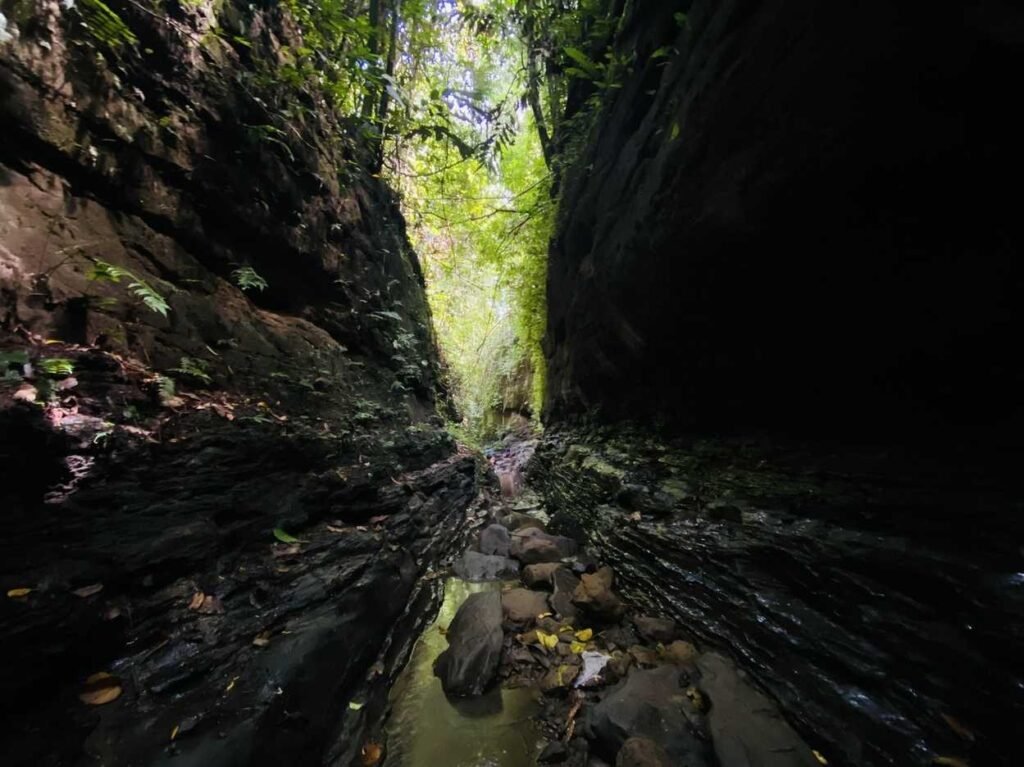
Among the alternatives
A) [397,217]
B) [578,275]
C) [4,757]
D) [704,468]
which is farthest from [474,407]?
A: [4,757]

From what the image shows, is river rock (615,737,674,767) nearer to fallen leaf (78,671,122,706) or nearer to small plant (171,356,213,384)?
fallen leaf (78,671,122,706)

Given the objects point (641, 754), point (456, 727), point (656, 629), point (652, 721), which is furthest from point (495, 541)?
Result: point (641, 754)

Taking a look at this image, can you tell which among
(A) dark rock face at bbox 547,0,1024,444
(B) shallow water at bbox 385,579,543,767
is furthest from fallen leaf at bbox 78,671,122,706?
(A) dark rock face at bbox 547,0,1024,444

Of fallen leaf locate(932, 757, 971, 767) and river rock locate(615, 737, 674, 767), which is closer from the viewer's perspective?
fallen leaf locate(932, 757, 971, 767)

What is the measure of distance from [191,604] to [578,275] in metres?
6.64

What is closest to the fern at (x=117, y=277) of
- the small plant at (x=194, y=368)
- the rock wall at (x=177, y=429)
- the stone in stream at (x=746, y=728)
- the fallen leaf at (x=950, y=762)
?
the rock wall at (x=177, y=429)

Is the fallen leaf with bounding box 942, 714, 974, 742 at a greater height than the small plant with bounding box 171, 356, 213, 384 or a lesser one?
lesser

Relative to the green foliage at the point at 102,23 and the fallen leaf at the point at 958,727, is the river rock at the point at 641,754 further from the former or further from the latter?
the green foliage at the point at 102,23

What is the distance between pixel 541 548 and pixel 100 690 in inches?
173

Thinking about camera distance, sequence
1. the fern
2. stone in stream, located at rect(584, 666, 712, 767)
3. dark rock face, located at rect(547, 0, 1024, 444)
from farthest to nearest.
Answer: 1. the fern
2. stone in stream, located at rect(584, 666, 712, 767)
3. dark rock face, located at rect(547, 0, 1024, 444)

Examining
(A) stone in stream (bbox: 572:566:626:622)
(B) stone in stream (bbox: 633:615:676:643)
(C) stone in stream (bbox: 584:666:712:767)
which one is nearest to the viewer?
(C) stone in stream (bbox: 584:666:712:767)

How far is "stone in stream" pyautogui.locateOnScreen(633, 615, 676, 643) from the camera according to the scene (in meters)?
3.65

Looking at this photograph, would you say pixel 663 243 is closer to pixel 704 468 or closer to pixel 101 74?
pixel 704 468

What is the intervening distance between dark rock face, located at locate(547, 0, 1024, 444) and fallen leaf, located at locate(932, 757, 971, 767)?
1839 millimetres
